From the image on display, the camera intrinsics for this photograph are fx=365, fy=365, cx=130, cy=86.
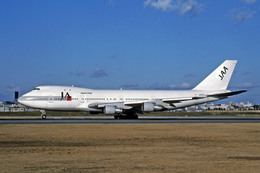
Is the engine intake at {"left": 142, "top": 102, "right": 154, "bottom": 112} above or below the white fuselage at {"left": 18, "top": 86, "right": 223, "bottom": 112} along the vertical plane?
below

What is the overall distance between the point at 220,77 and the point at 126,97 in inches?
568

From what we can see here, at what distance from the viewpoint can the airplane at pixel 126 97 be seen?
1857 inches

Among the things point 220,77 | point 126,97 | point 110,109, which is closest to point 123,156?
point 110,109

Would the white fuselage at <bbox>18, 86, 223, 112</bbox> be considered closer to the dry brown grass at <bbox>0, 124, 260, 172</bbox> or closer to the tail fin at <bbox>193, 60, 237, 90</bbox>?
the tail fin at <bbox>193, 60, 237, 90</bbox>

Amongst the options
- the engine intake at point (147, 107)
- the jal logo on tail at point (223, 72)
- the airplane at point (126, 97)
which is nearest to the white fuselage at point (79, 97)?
the airplane at point (126, 97)

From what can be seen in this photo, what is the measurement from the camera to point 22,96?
157 ft

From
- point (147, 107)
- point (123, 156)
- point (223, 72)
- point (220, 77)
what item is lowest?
point (123, 156)

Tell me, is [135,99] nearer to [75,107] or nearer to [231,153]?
[75,107]

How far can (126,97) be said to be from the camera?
163 ft

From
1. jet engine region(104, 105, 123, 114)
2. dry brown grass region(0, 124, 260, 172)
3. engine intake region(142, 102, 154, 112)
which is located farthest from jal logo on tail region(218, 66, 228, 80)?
dry brown grass region(0, 124, 260, 172)

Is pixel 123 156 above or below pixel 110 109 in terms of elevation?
below

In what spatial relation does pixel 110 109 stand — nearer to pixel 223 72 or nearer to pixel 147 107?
pixel 147 107

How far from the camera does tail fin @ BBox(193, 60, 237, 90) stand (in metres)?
53.3

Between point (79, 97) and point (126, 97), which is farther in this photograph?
point (126, 97)
